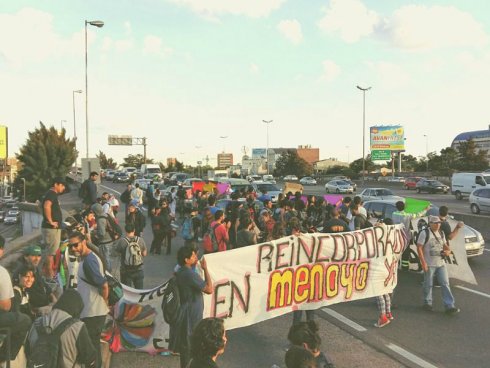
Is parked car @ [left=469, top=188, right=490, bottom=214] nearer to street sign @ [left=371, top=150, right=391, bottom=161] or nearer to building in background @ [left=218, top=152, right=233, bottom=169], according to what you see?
street sign @ [left=371, top=150, right=391, bottom=161]

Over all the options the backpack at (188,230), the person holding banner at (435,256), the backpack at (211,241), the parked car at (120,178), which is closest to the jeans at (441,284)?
the person holding banner at (435,256)

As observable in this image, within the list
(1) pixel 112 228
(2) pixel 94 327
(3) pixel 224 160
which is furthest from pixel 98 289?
(3) pixel 224 160

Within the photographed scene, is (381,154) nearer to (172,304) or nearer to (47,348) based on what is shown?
(172,304)

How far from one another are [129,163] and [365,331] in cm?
12698

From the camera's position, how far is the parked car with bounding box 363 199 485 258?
11828 mm

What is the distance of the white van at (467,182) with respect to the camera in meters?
35.5

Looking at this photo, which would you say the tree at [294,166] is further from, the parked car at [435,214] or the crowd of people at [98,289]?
the crowd of people at [98,289]

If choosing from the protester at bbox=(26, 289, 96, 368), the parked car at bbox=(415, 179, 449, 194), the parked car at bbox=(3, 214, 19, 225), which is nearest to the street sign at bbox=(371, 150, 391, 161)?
the parked car at bbox=(415, 179, 449, 194)

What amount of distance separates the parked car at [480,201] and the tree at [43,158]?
108ft

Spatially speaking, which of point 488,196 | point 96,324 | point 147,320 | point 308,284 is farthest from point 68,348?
point 488,196

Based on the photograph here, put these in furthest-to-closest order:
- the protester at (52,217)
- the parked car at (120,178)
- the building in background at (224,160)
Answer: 1. the building in background at (224,160)
2. the parked car at (120,178)
3. the protester at (52,217)

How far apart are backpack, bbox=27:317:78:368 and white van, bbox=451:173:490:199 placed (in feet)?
119

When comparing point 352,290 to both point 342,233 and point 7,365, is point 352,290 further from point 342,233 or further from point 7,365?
point 7,365

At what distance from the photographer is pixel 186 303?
484 cm
